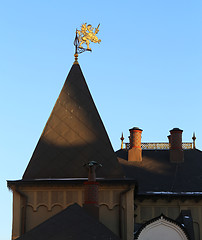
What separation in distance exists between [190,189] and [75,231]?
30.6ft

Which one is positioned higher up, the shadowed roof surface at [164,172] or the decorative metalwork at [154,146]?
the decorative metalwork at [154,146]

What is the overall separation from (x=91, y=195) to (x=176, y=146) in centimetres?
999

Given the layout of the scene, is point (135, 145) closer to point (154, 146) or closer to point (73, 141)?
point (154, 146)

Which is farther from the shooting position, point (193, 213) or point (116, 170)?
point (193, 213)

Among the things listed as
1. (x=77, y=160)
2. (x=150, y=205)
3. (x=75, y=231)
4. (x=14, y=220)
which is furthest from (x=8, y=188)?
(x=150, y=205)

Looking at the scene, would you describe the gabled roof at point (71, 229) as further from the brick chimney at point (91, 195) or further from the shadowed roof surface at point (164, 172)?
the shadowed roof surface at point (164, 172)

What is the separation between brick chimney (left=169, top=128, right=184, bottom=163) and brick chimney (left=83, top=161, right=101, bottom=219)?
9409 mm

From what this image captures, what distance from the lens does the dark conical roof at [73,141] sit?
21922mm

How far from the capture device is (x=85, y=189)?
64.9 feet

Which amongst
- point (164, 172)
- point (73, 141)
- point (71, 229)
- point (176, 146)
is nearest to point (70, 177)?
point (73, 141)

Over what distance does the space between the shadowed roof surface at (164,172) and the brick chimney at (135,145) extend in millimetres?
280

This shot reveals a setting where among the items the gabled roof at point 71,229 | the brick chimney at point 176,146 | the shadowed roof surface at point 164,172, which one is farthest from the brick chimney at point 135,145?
the gabled roof at point 71,229

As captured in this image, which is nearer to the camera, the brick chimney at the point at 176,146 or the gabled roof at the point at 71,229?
the gabled roof at the point at 71,229

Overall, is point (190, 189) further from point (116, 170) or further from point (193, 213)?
point (116, 170)
